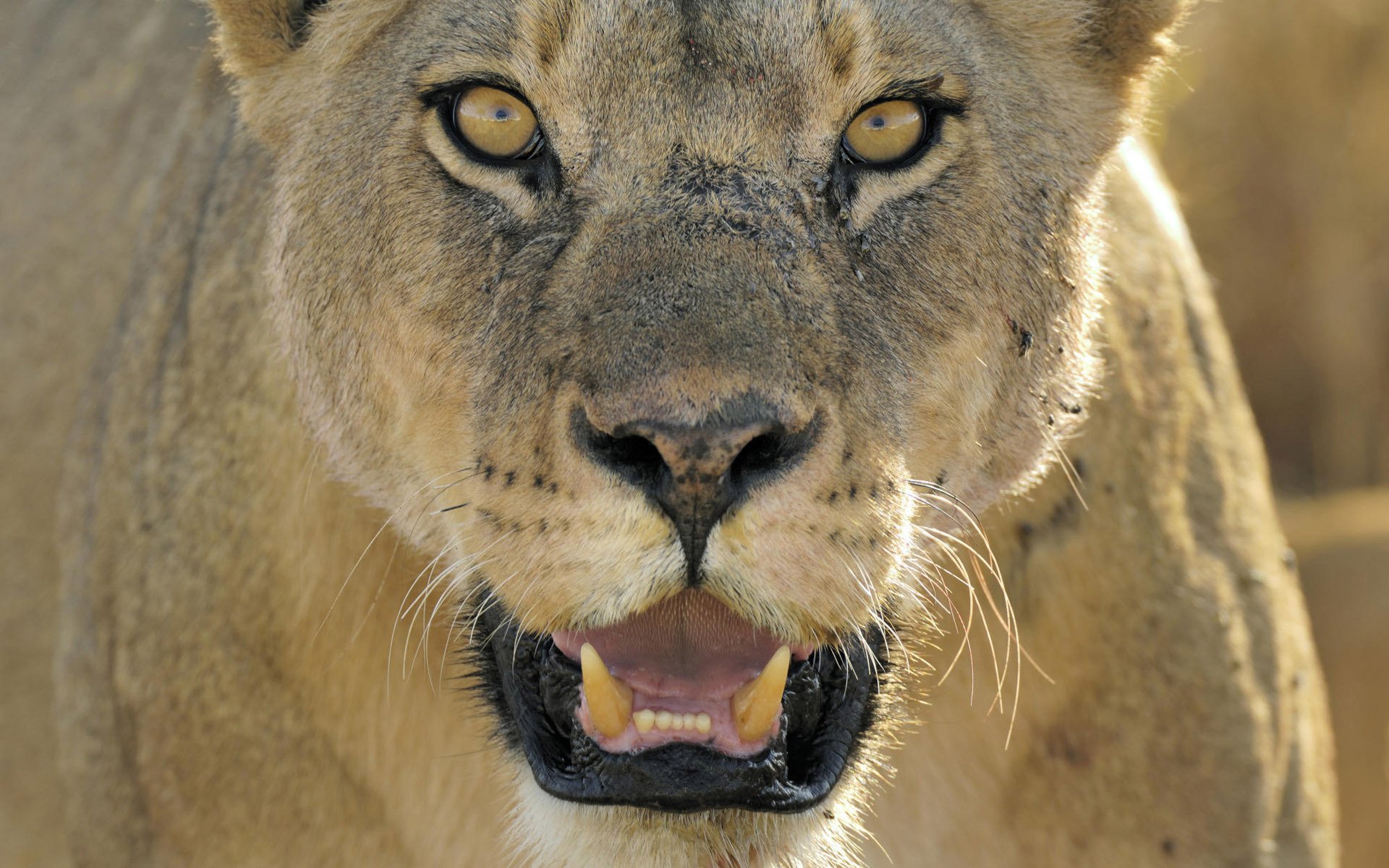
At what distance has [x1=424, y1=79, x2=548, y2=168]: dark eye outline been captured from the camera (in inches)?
88.7

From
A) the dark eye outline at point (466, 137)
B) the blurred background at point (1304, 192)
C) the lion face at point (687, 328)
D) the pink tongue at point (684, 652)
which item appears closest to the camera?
the lion face at point (687, 328)

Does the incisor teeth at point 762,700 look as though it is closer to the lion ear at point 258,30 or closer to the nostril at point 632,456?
the nostril at point 632,456

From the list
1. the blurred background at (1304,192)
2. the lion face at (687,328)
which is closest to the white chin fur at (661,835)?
the lion face at (687,328)

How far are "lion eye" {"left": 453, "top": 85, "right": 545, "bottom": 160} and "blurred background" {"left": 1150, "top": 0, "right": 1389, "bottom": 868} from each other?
5071 mm

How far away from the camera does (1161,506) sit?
277cm

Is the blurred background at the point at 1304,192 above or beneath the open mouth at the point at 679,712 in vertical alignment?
beneath

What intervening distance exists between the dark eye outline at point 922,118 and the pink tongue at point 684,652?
0.64 meters

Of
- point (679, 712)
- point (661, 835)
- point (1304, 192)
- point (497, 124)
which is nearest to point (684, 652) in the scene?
point (679, 712)

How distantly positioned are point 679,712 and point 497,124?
81cm

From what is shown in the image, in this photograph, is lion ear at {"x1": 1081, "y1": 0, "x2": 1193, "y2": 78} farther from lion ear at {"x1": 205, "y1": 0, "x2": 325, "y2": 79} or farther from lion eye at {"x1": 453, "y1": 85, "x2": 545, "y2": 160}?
lion ear at {"x1": 205, "y1": 0, "x2": 325, "y2": 79}

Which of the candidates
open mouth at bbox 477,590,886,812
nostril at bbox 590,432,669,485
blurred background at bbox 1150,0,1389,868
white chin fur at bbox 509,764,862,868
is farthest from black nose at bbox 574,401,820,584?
blurred background at bbox 1150,0,1389,868

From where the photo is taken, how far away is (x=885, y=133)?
228 centimetres

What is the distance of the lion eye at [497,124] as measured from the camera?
2.26m

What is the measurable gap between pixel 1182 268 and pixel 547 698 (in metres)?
1.59
